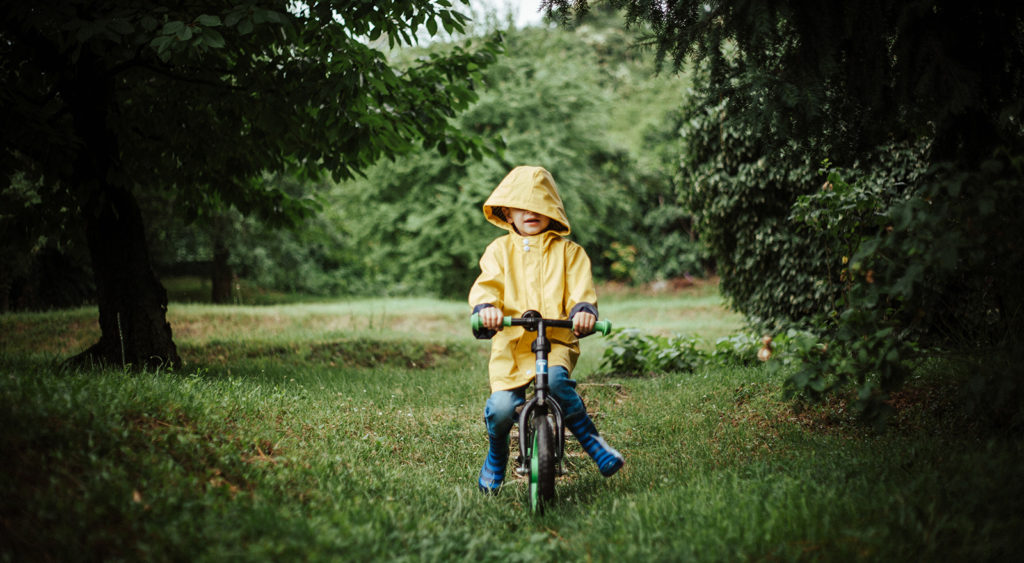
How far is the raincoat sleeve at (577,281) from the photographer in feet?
12.2

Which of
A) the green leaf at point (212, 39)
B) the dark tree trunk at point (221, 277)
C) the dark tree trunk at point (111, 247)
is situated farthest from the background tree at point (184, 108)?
the dark tree trunk at point (221, 277)

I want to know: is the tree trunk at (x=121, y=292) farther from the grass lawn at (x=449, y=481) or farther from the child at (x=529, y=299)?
the child at (x=529, y=299)

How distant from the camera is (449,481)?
4.13 meters

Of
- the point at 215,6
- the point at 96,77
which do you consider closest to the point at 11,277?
the point at 96,77

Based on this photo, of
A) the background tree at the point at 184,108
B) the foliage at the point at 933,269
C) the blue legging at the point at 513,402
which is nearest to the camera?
the foliage at the point at 933,269

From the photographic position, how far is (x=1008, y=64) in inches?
136

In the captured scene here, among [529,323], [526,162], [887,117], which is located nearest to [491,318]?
[529,323]

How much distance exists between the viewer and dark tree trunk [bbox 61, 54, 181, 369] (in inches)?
243

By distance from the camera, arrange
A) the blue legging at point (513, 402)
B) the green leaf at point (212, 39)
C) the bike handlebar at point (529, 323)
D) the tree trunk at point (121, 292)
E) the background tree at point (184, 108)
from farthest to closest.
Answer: the tree trunk at point (121, 292) → the background tree at point (184, 108) → the green leaf at point (212, 39) → the blue legging at point (513, 402) → the bike handlebar at point (529, 323)

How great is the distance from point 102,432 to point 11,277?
13169 millimetres

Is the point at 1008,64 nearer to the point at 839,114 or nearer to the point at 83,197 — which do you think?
the point at 839,114

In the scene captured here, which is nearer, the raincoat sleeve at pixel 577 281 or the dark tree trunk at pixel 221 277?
the raincoat sleeve at pixel 577 281

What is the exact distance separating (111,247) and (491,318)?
16.3ft

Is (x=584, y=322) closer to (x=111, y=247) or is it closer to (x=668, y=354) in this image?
(x=668, y=354)
